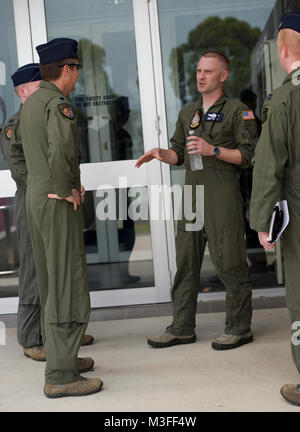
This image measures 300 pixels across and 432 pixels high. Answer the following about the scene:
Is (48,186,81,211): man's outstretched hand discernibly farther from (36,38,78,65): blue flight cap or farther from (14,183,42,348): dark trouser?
(14,183,42,348): dark trouser

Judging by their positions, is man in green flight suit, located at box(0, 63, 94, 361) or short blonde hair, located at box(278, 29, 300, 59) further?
man in green flight suit, located at box(0, 63, 94, 361)

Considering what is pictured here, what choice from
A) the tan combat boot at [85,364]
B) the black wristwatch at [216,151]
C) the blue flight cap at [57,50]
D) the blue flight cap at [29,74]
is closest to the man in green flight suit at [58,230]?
the blue flight cap at [57,50]

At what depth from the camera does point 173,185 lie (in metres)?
4.82

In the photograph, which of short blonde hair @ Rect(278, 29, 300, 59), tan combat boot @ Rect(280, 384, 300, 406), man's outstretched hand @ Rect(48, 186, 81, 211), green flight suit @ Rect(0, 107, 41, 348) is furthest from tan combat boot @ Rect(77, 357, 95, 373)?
short blonde hair @ Rect(278, 29, 300, 59)

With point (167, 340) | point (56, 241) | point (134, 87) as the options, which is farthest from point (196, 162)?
point (134, 87)

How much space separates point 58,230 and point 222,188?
1.07 metres

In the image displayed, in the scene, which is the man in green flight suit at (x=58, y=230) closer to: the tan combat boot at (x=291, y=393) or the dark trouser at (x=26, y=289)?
the dark trouser at (x=26, y=289)

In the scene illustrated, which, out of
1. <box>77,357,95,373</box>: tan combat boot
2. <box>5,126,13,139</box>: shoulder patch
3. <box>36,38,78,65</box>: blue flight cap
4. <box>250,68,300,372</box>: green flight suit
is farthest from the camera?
<box>5,126,13,139</box>: shoulder patch

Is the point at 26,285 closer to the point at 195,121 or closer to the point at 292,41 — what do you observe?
the point at 195,121

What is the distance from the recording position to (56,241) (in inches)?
119

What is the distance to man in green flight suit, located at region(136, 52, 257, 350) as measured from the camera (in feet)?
11.8

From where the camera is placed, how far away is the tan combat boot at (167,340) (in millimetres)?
3736

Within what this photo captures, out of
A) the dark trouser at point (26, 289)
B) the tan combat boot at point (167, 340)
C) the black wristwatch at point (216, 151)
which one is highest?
the black wristwatch at point (216, 151)

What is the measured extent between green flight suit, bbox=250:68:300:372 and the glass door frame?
2088 millimetres
